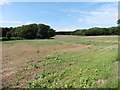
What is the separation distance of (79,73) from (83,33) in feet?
287

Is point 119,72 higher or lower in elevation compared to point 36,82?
higher

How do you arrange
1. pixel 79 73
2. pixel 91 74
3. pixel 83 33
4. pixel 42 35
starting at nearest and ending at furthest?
pixel 91 74 → pixel 79 73 → pixel 42 35 → pixel 83 33

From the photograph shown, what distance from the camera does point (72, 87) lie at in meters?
9.76

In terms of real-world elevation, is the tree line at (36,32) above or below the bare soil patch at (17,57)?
above

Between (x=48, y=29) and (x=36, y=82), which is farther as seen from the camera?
(x=48, y=29)

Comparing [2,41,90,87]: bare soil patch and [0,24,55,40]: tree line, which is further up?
[0,24,55,40]: tree line

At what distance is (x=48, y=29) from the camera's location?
91.3 meters

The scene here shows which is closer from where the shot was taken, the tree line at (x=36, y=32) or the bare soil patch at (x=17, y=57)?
the bare soil patch at (x=17, y=57)

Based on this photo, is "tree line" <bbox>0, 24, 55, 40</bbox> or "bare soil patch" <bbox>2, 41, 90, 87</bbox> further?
"tree line" <bbox>0, 24, 55, 40</bbox>

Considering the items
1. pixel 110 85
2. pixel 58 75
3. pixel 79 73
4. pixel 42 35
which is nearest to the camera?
pixel 110 85

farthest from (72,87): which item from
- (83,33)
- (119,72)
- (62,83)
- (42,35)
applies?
(83,33)

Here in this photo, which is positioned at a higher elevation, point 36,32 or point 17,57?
point 36,32

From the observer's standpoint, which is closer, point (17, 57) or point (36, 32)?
point (17, 57)

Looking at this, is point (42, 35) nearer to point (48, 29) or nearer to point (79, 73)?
point (48, 29)
